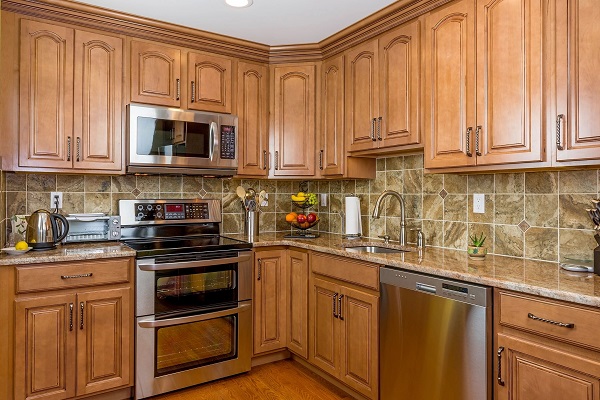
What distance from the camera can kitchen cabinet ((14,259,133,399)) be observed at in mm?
2143

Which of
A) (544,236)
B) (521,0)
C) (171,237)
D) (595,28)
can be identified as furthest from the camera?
(171,237)

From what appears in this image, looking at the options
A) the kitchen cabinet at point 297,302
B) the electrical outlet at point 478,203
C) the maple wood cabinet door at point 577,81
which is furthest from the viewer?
the kitchen cabinet at point 297,302

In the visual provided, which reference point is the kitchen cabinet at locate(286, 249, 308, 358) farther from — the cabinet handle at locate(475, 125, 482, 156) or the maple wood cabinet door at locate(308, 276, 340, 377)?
the cabinet handle at locate(475, 125, 482, 156)

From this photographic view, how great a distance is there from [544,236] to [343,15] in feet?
5.87

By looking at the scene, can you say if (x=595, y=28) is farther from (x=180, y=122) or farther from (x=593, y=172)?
(x=180, y=122)

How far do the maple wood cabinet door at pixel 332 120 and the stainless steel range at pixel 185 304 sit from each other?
890 mm

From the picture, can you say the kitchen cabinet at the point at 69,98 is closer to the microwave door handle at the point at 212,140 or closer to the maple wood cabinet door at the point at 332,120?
the microwave door handle at the point at 212,140

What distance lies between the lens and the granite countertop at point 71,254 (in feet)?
6.94

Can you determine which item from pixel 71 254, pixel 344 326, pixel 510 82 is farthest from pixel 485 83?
pixel 71 254

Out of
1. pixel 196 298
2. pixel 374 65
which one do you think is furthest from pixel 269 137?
pixel 196 298

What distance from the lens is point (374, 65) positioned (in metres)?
2.70

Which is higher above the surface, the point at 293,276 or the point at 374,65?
the point at 374,65

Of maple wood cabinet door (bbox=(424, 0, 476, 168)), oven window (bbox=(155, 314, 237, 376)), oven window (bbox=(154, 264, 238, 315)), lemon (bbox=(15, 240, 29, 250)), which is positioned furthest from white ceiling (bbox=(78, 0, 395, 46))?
oven window (bbox=(155, 314, 237, 376))

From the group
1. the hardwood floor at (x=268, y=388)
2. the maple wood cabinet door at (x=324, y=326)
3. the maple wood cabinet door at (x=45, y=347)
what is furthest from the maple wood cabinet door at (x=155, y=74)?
the hardwood floor at (x=268, y=388)
